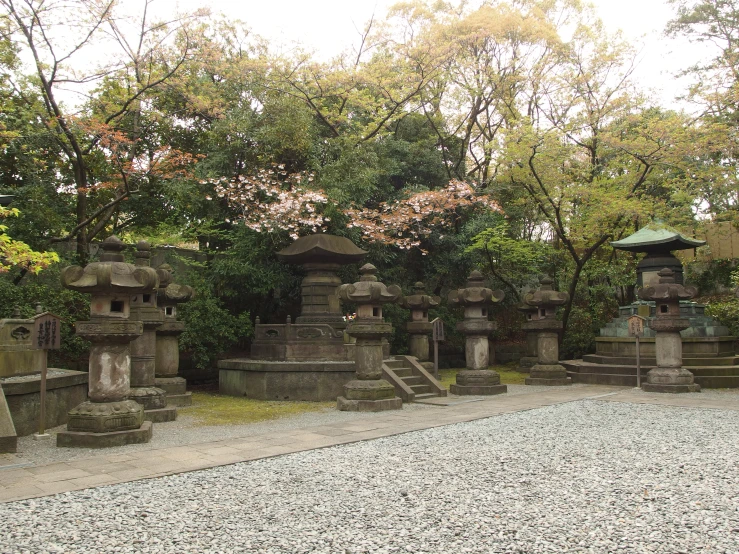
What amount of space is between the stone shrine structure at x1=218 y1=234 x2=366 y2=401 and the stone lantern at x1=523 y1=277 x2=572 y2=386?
16.9ft

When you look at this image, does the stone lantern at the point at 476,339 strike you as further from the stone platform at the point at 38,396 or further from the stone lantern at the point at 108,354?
the stone platform at the point at 38,396

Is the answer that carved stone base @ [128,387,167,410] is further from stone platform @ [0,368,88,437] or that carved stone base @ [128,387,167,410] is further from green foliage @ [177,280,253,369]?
green foliage @ [177,280,253,369]

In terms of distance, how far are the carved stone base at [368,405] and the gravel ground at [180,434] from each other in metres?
0.18

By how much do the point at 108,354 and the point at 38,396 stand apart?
1.64 m

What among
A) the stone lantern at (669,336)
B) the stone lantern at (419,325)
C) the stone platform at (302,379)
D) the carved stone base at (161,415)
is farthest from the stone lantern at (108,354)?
the stone lantern at (669,336)

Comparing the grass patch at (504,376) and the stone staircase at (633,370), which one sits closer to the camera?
the stone staircase at (633,370)

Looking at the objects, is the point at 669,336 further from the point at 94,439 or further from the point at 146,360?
the point at 94,439

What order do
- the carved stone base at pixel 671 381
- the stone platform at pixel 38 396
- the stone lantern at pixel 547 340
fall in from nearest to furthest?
the stone platform at pixel 38 396 < the carved stone base at pixel 671 381 < the stone lantern at pixel 547 340

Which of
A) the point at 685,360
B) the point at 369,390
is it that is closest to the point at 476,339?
the point at 369,390

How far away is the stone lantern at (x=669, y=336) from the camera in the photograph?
42.5ft

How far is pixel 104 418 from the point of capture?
7.38 m

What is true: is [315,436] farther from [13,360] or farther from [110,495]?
[13,360]

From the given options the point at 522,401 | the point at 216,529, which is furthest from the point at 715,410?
the point at 216,529

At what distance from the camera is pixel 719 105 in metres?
15.5
